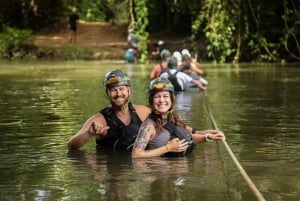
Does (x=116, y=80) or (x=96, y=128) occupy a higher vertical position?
(x=116, y=80)

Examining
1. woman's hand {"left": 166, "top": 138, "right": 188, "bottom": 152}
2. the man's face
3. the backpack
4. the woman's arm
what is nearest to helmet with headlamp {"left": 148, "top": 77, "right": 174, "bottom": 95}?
the woman's arm

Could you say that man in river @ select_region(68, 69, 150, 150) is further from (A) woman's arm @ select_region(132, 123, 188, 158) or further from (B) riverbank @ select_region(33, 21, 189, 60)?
(B) riverbank @ select_region(33, 21, 189, 60)

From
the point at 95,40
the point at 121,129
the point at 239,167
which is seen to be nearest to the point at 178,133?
the point at 121,129

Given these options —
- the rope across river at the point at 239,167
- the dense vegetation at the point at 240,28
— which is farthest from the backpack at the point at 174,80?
the dense vegetation at the point at 240,28

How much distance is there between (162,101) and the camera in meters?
7.98

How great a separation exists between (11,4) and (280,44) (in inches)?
815

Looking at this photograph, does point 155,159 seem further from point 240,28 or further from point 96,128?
point 240,28

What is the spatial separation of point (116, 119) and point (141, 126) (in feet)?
2.74

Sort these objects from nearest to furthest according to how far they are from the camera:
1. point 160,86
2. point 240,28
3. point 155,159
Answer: point 160,86 < point 155,159 < point 240,28

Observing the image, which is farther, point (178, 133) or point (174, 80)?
point (174, 80)

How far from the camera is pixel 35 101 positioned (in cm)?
1580

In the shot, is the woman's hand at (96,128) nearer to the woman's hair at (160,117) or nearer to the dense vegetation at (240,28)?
the woman's hair at (160,117)

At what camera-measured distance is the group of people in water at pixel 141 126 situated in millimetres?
8008

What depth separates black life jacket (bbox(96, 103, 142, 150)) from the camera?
872 cm
